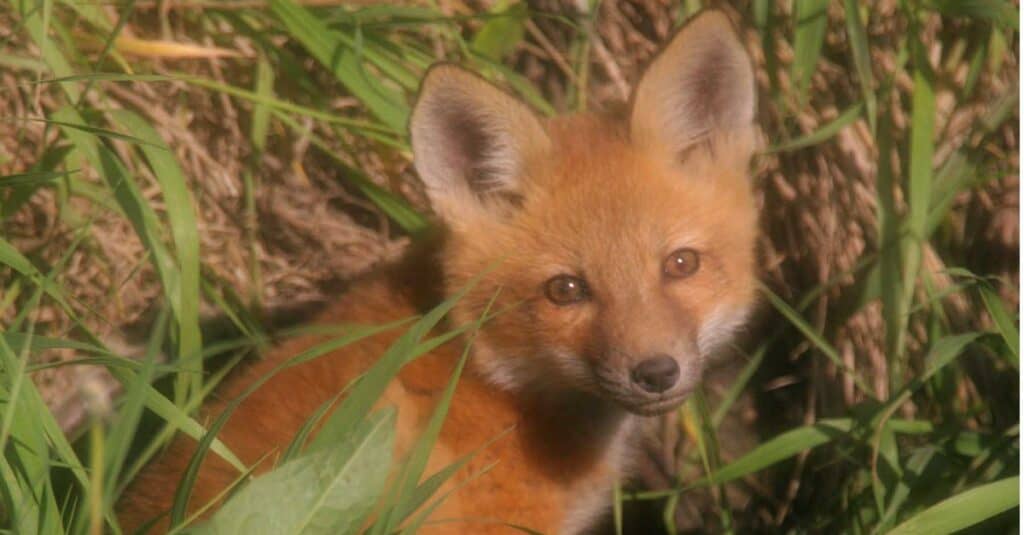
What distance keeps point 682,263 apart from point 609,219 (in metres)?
0.18

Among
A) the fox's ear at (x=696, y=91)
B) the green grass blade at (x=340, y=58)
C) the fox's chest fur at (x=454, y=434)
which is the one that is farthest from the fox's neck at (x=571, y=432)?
the green grass blade at (x=340, y=58)

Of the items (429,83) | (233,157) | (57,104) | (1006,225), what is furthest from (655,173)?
(57,104)

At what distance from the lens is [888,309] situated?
9.57 feet

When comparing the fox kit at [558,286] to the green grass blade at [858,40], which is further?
the green grass blade at [858,40]

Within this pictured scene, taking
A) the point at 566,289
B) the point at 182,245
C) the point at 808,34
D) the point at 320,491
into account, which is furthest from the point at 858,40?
the point at 320,491

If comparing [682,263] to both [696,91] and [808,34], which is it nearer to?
[696,91]

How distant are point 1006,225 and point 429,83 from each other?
158cm

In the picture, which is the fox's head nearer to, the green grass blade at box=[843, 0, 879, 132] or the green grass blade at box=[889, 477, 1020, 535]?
the green grass blade at box=[843, 0, 879, 132]

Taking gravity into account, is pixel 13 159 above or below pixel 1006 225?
above

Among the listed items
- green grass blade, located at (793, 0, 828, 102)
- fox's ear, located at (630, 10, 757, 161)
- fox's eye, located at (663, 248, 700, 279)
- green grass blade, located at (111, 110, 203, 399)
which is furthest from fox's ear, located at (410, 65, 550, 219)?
green grass blade, located at (793, 0, 828, 102)

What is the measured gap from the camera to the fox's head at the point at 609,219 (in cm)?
250

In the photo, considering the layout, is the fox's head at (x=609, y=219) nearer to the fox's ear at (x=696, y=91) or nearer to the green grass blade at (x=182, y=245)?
the fox's ear at (x=696, y=91)

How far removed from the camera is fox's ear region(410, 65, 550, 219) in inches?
101

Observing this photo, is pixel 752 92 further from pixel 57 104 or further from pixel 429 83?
pixel 57 104
